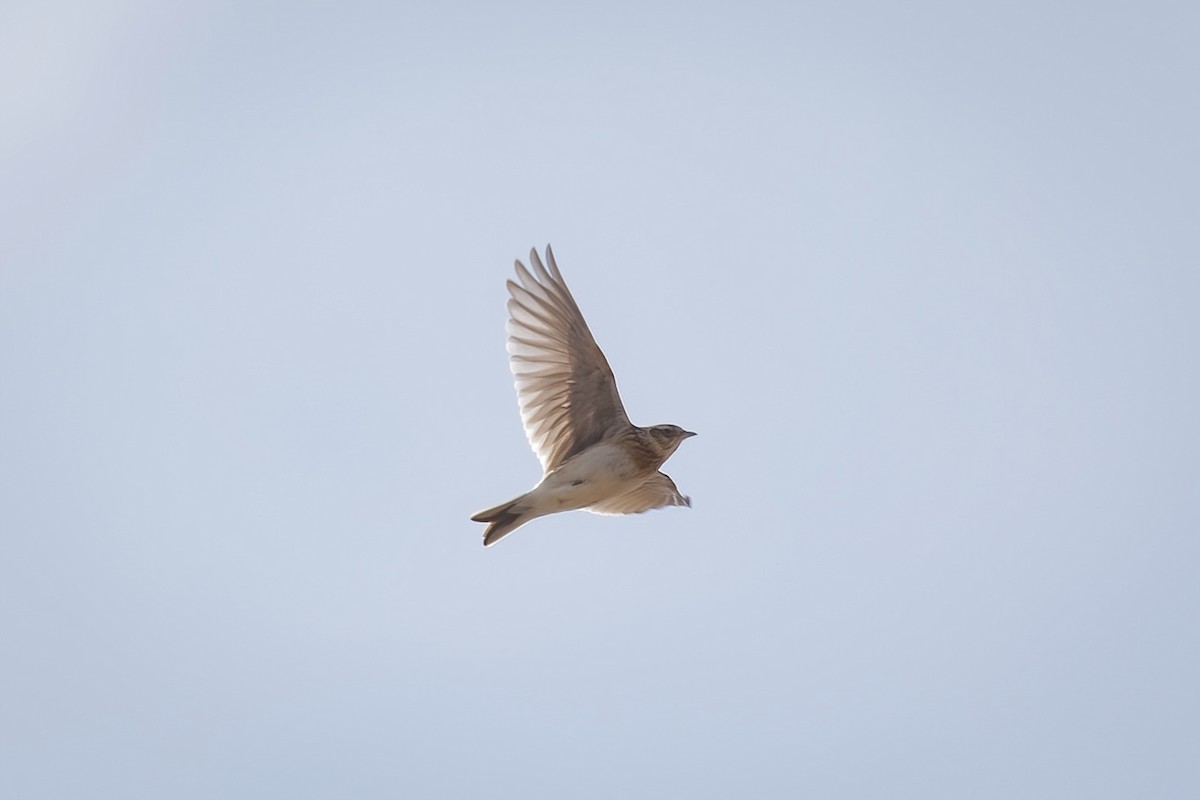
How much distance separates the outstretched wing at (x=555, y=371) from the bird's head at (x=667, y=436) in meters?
0.39

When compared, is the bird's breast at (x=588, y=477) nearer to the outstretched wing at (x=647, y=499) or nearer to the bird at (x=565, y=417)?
the bird at (x=565, y=417)

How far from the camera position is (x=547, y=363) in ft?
42.3

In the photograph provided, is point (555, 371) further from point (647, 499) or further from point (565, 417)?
point (647, 499)

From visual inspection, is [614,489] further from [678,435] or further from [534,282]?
[534,282]

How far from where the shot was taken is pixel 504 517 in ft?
40.3

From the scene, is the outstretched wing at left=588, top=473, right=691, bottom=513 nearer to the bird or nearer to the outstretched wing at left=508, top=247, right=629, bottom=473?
the bird

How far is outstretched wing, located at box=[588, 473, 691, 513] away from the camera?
1351 cm

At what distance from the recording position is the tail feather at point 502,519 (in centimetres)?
1220

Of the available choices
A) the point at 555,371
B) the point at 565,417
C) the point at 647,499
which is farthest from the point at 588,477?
the point at 647,499

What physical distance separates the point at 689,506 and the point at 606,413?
5.53 feet

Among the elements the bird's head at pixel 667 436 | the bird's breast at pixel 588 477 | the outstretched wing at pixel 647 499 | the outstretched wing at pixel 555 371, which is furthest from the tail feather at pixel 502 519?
the bird's head at pixel 667 436

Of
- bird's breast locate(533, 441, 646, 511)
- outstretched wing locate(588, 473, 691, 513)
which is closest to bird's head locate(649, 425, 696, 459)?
bird's breast locate(533, 441, 646, 511)

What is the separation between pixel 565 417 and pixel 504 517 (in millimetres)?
1374

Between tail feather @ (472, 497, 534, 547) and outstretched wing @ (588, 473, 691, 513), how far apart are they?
1338 millimetres
